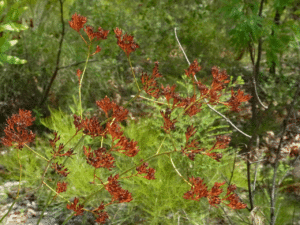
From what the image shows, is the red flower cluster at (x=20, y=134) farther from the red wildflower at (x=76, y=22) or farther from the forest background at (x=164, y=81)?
the forest background at (x=164, y=81)

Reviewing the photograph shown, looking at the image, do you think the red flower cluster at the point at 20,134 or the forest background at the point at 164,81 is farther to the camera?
the forest background at the point at 164,81

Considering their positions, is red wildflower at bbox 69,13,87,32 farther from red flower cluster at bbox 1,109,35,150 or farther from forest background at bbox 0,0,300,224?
forest background at bbox 0,0,300,224

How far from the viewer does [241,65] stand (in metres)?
4.99

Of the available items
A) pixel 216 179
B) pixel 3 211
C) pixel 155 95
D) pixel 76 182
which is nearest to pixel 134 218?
pixel 76 182

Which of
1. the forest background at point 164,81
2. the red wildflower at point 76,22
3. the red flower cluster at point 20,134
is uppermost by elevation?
the red wildflower at point 76,22

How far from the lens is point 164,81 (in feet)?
13.9

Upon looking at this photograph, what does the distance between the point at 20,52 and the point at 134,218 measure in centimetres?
207

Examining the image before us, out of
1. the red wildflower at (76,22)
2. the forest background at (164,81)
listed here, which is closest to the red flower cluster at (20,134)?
the red wildflower at (76,22)

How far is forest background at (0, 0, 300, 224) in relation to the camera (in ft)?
6.36

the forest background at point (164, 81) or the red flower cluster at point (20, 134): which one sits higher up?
the red flower cluster at point (20, 134)

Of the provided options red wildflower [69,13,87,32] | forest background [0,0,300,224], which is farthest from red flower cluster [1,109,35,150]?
forest background [0,0,300,224]

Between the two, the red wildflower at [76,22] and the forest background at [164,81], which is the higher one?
the red wildflower at [76,22]

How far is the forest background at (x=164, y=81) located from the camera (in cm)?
194

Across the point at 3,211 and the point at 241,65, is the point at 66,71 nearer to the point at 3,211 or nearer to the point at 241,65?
the point at 3,211
